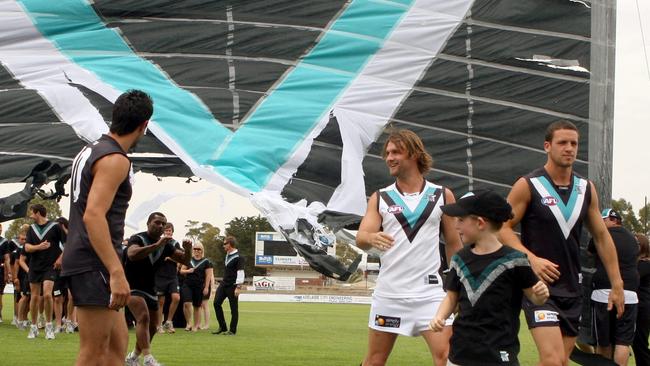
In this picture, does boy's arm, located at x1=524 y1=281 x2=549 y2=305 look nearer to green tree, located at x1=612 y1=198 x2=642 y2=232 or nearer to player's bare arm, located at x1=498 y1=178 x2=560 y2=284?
player's bare arm, located at x1=498 y1=178 x2=560 y2=284

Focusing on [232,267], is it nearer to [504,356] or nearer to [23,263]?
[23,263]

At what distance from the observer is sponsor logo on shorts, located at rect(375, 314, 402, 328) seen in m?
7.50

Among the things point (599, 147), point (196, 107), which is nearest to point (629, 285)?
point (599, 147)

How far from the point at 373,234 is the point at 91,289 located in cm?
190

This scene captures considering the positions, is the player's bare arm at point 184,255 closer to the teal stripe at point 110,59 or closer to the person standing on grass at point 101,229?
the teal stripe at point 110,59

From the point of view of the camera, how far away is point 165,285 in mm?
18266

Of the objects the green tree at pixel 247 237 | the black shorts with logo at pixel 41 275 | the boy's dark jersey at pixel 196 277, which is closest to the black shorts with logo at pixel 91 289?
the black shorts with logo at pixel 41 275

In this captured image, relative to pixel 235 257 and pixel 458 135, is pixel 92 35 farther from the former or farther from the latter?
pixel 235 257

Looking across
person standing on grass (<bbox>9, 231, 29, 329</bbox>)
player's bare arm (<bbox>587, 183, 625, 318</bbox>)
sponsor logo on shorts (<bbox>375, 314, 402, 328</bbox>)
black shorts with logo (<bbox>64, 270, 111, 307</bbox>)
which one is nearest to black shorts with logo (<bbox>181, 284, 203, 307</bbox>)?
person standing on grass (<bbox>9, 231, 29, 329</bbox>)

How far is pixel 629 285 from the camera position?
11805mm

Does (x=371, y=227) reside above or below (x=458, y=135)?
below

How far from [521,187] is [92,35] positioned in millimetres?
7253

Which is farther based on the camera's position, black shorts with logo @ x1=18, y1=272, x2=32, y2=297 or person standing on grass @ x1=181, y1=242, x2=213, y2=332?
person standing on grass @ x1=181, y1=242, x2=213, y2=332

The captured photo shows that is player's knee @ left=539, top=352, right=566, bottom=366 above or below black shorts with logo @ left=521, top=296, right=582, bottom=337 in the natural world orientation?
below
